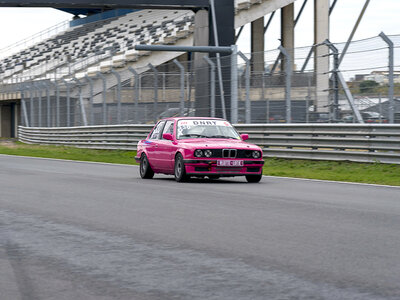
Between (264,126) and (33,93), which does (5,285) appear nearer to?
(264,126)

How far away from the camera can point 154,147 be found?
16.8 metres

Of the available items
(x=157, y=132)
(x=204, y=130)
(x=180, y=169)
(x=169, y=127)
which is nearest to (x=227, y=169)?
(x=180, y=169)

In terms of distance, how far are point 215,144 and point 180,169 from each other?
769mm

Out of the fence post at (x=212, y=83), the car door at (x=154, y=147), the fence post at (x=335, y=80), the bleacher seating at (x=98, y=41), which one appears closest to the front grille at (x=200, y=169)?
the car door at (x=154, y=147)

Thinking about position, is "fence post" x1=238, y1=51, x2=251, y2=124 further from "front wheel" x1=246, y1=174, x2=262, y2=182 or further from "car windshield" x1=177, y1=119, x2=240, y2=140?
"front wheel" x1=246, y1=174, x2=262, y2=182

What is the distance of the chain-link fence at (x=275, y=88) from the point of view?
18906 mm

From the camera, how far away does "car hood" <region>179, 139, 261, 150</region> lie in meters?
15.3

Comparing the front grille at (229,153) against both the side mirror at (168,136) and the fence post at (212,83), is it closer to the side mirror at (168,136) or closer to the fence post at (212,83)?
the side mirror at (168,136)

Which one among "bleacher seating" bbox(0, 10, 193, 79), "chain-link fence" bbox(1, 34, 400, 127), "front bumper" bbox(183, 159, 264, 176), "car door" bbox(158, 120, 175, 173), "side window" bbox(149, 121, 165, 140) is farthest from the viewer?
"bleacher seating" bbox(0, 10, 193, 79)

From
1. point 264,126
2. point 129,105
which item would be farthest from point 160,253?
point 129,105

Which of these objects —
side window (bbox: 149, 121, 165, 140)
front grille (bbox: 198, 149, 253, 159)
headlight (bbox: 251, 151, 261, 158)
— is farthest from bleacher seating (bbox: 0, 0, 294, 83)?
front grille (bbox: 198, 149, 253, 159)

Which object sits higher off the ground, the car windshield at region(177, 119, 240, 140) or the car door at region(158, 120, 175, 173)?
the car windshield at region(177, 119, 240, 140)

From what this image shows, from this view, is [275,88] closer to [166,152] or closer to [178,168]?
[166,152]

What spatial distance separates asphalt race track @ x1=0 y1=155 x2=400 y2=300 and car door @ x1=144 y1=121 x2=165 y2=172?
341 centimetres
